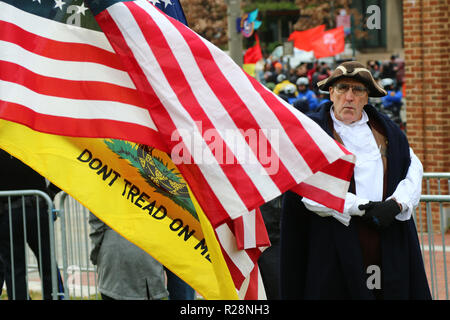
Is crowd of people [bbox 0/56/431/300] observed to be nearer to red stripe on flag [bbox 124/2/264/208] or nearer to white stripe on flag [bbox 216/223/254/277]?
white stripe on flag [bbox 216/223/254/277]

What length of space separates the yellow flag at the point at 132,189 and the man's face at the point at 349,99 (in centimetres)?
124

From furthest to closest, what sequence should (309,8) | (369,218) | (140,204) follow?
(309,8) < (369,218) < (140,204)

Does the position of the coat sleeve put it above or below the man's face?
below

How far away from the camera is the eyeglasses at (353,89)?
202 inches

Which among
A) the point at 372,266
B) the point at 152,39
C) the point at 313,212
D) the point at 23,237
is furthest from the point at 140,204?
the point at 23,237

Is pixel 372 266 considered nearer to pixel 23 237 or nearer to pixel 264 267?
pixel 264 267

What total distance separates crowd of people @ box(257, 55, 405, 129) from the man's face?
40.4ft

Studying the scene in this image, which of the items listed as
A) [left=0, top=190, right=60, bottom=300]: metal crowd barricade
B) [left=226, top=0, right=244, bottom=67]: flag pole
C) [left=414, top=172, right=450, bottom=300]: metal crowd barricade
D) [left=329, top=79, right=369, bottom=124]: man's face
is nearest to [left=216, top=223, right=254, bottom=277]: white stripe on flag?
[left=329, top=79, right=369, bottom=124]: man's face

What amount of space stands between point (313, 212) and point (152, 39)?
5.20 feet

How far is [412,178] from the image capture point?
16.5ft

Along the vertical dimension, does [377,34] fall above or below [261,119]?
above

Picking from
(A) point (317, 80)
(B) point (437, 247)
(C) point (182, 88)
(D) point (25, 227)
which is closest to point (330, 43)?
(A) point (317, 80)

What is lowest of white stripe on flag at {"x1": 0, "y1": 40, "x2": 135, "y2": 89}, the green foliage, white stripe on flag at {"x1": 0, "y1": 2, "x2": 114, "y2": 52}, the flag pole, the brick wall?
white stripe on flag at {"x1": 0, "y1": 40, "x2": 135, "y2": 89}

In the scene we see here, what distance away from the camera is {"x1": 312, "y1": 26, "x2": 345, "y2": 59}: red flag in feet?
89.9
